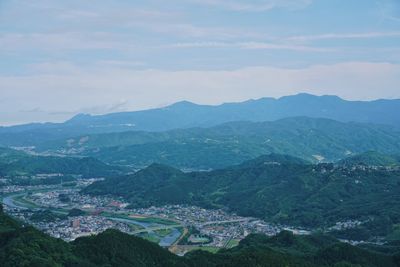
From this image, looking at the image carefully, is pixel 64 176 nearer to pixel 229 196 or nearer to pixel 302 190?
pixel 229 196

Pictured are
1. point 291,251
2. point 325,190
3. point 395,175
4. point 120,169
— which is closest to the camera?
point 291,251

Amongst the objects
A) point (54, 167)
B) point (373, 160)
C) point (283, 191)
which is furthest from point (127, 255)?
point (54, 167)

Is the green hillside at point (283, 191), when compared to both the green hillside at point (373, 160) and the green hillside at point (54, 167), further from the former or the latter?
the green hillside at point (54, 167)

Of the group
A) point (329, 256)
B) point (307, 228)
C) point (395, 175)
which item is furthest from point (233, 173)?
point (329, 256)

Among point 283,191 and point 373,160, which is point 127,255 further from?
point 373,160

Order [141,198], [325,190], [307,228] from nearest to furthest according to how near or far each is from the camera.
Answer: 1. [307,228]
2. [325,190]
3. [141,198]
